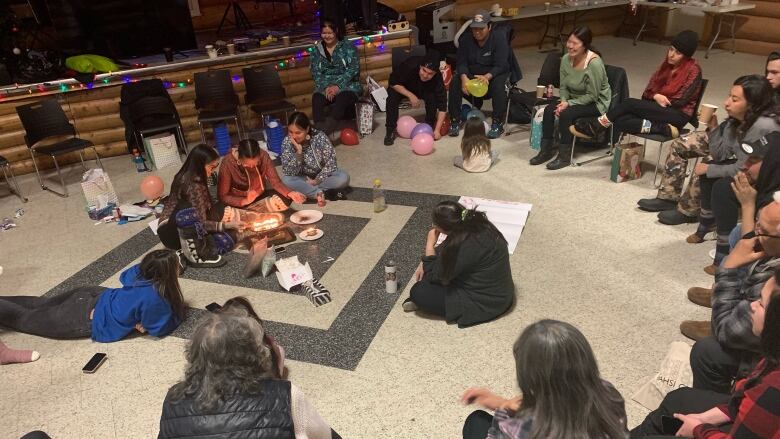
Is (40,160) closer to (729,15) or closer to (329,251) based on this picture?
(329,251)

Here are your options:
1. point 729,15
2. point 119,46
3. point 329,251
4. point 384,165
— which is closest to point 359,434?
point 329,251

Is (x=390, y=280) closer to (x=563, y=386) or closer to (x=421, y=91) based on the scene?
(x=563, y=386)

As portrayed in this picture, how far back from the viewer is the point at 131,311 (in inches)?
141

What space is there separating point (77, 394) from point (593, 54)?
5331mm

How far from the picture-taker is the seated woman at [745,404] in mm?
1725

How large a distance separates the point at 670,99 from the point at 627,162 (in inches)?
26.8

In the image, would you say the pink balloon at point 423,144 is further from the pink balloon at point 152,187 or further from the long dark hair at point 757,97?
the long dark hair at point 757,97

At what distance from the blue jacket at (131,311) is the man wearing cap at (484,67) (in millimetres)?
4365

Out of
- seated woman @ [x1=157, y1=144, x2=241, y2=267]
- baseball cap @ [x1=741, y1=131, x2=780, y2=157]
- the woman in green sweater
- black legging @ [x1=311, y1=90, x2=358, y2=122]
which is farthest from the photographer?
black legging @ [x1=311, y1=90, x2=358, y2=122]

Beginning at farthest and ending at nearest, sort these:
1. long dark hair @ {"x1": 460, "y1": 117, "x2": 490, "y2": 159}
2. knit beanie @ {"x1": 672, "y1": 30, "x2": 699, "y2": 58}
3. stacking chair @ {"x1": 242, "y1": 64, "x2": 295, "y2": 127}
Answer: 1. stacking chair @ {"x1": 242, "y1": 64, "x2": 295, "y2": 127}
2. long dark hair @ {"x1": 460, "y1": 117, "x2": 490, "y2": 159}
3. knit beanie @ {"x1": 672, "y1": 30, "x2": 699, "y2": 58}

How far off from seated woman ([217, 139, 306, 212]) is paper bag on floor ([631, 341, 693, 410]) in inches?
126

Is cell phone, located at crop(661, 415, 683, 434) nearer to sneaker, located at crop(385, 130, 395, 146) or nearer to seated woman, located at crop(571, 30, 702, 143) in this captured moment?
seated woman, located at crop(571, 30, 702, 143)

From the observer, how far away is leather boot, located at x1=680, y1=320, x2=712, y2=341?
10.8 feet

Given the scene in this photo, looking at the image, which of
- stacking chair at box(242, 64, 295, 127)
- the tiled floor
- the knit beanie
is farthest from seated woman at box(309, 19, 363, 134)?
the knit beanie
